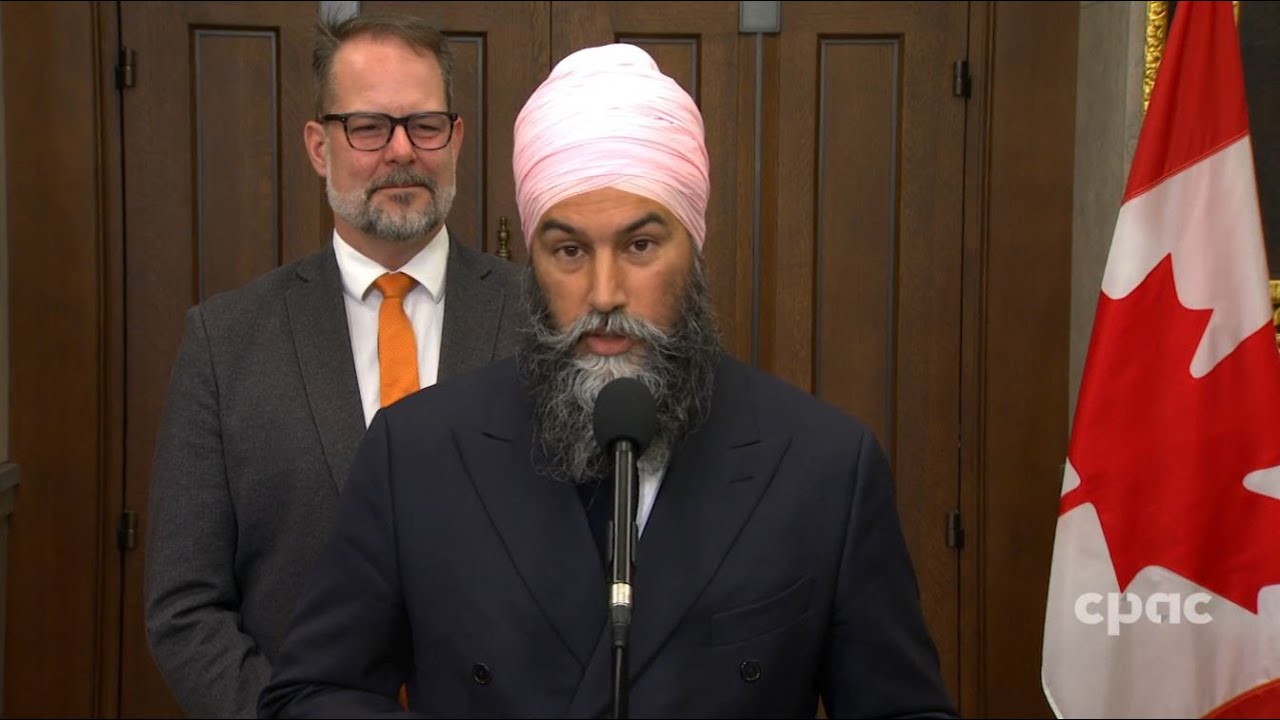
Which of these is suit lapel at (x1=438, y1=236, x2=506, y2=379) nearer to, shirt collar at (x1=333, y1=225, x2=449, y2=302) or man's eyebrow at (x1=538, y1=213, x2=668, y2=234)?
shirt collar at (x1=333, y1=225, x2=449, y2=302)

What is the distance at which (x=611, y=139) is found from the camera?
1.66 metres

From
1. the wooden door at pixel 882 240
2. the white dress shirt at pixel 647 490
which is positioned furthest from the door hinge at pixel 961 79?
the white dress shirt at pixel 647 490

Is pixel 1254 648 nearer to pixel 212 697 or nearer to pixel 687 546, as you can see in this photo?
pixel 687 546

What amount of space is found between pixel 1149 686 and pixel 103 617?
2649 mm

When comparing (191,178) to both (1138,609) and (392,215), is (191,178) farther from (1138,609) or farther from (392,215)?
(1138,609)

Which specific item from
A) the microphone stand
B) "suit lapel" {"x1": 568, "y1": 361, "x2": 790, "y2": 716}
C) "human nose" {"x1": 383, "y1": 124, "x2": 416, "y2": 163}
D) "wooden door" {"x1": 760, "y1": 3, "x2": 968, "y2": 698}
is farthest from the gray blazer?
"wooden door" {"x1": 760, "y1": 3, "x2": 968, "y2": 698}

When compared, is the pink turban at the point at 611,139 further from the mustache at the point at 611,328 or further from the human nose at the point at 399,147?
the human nose at the point at 399,147

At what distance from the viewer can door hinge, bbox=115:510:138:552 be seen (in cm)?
363

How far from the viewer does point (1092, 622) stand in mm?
3037

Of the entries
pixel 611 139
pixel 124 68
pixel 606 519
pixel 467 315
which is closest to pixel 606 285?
pixel 611 139

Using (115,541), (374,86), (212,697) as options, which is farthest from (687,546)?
(115,541)

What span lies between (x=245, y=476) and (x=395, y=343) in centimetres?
32

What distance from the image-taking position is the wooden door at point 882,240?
3.75m

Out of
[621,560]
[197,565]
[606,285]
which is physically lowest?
[197,565]
